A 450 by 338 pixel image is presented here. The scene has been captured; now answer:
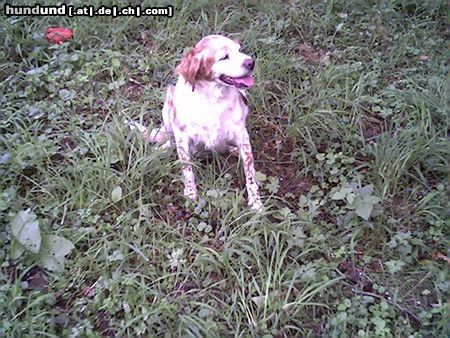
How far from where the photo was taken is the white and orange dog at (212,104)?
3.02 m

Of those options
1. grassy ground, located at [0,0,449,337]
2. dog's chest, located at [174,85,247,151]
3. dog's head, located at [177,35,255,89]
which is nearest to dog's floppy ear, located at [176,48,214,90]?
dog's head, located at [177,35,255,89]

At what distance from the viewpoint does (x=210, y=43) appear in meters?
3.05

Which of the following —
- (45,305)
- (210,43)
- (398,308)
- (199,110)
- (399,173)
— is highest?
(210,43)

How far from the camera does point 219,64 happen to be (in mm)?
3010

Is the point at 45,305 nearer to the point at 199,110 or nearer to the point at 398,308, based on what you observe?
the point at 199,110

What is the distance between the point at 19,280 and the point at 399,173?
7.13ft

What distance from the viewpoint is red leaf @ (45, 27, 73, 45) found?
4309mm

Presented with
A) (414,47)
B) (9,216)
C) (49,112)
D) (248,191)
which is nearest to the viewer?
(9,216)

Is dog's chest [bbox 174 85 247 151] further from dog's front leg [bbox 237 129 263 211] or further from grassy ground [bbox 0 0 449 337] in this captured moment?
grassy ground [bbox 0 0 449 337]

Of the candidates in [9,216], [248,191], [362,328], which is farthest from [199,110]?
[362,328]

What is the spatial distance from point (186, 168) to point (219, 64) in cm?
65

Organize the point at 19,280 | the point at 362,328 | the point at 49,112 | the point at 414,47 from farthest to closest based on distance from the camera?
1. the point at 414,47
2. the point at 49,112
3. the point at 19,280
4. the point at 362,328

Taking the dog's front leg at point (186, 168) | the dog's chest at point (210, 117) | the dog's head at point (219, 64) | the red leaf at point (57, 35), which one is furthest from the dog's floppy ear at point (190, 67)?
the red leaf at point (57, 35)

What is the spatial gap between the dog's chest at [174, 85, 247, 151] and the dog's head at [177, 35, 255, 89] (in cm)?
12
